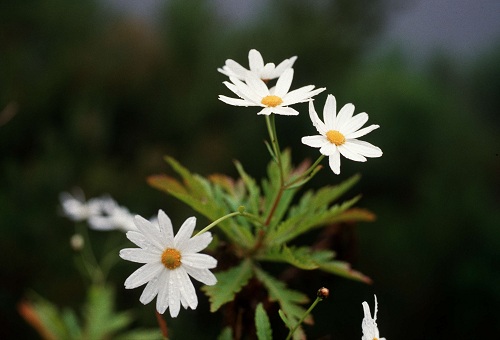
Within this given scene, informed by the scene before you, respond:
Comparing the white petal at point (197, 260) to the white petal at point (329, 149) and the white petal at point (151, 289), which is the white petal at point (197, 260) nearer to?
the white petal at point (151, 289)

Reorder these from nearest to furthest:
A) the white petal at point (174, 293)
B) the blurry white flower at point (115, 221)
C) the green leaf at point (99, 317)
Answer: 1. the white petal at point (174, 293)
2. the blurry white flower at point (115, 221)
3. the green leaf at point (99, 317)

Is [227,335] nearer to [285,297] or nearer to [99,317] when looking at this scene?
[285,297]

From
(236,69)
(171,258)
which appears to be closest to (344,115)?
(236,69)

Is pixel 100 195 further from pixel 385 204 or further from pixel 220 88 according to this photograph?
pixel 385 204

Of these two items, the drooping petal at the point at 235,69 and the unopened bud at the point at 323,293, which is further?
the drooping petal at the point at 235,69

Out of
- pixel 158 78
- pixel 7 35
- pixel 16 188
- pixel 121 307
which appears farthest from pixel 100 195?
pixel 7 35

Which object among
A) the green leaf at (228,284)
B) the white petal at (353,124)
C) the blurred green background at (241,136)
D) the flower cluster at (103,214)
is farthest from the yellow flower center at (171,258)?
the blurred green background at (241,136)

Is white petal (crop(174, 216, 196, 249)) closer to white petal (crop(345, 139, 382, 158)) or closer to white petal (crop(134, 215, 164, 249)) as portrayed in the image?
white petal (crop(134, 215, 164, 249))
